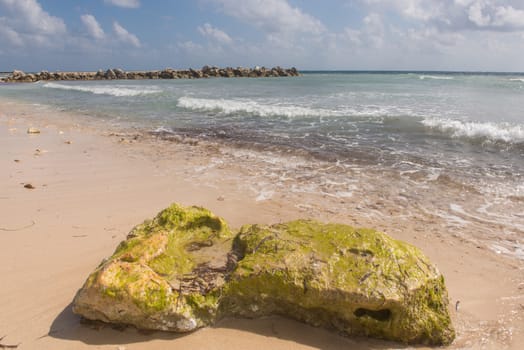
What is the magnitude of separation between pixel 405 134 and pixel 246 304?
410 inches

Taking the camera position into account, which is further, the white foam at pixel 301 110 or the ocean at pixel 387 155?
the white foam at pixel 301 110

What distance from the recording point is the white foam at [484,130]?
10.8m

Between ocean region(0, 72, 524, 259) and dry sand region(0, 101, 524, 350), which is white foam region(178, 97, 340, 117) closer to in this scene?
ocean region(0, 72, 524, 259)

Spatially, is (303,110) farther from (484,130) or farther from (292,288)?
(292,288)

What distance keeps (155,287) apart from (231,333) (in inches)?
29.7

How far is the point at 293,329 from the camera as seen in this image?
296cm

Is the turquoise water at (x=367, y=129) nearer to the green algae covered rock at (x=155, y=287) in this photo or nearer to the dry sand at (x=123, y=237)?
the dry sand at (x=123, y=237)

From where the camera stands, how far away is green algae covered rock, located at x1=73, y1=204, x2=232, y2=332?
275cm

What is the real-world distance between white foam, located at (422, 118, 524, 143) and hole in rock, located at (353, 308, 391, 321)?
1024 centimetres

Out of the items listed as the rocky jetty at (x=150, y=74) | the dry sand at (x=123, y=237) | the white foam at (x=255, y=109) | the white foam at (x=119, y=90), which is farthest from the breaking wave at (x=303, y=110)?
the rocky jetty at (x=150, y=74)

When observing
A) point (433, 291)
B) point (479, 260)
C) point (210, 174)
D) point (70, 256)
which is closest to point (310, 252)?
point (433, 291)

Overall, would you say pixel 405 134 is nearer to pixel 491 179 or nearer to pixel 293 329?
pixel 491 179

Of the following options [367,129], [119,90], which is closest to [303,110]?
[367,129]

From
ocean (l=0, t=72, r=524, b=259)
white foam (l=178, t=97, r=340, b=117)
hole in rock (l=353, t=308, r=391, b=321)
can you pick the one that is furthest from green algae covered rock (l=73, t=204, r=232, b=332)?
white foam (l=178, t=97, r=340, b=117)
